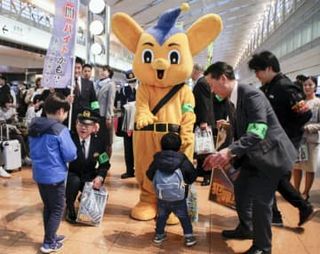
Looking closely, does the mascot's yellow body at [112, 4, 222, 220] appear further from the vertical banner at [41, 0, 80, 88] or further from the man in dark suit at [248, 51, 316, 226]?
the man in dark suit at [248, 51, 316, 226]

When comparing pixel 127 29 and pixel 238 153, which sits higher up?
pixel 127 29

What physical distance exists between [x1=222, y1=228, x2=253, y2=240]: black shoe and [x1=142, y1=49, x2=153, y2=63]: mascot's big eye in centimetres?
169

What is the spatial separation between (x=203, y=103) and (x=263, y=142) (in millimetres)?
2166

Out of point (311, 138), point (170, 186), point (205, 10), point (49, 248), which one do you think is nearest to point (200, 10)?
point (205, 10)

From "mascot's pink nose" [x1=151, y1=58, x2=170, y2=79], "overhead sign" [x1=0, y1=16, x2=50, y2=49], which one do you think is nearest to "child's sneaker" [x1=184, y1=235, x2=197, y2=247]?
"mascot's pink nose" [x1=151, y1=58, x2=170, y2=79]

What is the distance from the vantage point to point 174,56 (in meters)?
3.60

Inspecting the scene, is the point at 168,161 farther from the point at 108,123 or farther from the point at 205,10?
the point at 205,10

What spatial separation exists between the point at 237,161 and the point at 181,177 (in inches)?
18.0

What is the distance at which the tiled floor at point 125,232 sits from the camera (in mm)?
3037

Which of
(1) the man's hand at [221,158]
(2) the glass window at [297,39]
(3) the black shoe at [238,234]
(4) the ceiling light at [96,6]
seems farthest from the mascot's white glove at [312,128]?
(2) the glass window at [297,39]

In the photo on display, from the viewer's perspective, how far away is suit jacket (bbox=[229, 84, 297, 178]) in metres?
2.53

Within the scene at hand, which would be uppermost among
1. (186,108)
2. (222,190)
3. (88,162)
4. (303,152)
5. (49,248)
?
(186,108)

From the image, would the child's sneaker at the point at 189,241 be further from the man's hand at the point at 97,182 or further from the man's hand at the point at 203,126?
the man's hand at the point at 203,126

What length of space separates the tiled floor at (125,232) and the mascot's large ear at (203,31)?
5.57ft
